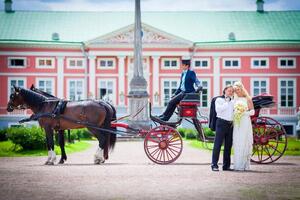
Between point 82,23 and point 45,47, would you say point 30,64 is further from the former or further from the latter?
point 82,23

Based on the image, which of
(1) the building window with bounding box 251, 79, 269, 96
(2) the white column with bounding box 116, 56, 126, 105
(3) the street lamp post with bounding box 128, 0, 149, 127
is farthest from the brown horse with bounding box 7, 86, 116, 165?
(1) the building window with bounding box 251, 79, 269, 96

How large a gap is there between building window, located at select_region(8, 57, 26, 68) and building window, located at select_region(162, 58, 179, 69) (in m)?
10.1

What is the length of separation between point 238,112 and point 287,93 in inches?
1330

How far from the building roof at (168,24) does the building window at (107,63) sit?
2.02m

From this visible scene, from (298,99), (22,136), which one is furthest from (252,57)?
(22,136)

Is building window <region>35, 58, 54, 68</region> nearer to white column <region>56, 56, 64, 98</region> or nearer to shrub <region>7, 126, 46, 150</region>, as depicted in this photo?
white column <region>56, 56, 64, 98</region>

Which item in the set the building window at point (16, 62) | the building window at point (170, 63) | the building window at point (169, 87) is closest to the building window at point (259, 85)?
the building window at point (169, 87)

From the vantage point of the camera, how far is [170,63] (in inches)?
1768

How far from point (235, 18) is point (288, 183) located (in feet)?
130

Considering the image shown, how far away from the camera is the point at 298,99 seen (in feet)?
145

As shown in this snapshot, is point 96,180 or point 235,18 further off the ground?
point 235,18

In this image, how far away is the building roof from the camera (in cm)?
4528

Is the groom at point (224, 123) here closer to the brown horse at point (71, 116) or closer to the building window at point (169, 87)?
the brown horse at point (71, 116)

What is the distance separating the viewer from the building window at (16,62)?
44.8m
